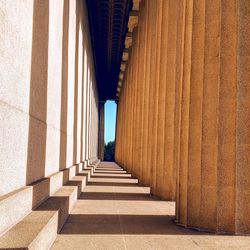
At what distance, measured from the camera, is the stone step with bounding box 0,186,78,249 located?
780 centimetres

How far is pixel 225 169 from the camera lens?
13492 millimetres

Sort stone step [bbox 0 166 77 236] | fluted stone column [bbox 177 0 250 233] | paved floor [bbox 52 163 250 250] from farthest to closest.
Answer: fluted stone column [bbox 177 0 250 233] < paved floor [bbox 52 163 250 250] < stone step [bbox 0 166 77 236]

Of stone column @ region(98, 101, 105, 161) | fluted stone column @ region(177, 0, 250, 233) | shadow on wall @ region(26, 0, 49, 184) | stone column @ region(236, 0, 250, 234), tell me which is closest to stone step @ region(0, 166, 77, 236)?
shadow on wall @ region(26, 0, 49, 184)

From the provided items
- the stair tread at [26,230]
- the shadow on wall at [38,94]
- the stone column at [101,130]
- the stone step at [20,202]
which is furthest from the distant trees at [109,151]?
the stair tread at [26,230]

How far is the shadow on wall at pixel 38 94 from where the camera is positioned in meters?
13.5

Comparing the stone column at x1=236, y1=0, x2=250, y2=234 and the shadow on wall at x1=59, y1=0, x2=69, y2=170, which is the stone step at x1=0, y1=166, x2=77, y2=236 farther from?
the shadow on wall at x1=59, y1=0, x2=69, y2=170

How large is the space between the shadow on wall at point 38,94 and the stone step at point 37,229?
1.24m

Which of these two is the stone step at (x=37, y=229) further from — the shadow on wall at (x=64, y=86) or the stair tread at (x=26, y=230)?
the shadow on wall at (x=64, y=86)

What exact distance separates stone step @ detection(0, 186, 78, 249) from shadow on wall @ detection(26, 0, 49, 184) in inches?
48.9

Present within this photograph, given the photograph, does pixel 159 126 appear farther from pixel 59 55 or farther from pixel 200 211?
pixel 200 211

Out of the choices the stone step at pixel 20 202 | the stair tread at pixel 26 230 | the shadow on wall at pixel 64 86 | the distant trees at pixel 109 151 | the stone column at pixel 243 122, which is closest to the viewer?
the stair tread at pixel 26 230

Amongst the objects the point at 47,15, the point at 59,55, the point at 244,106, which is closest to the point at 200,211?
the point at 244,106

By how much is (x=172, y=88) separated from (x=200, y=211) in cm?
1189

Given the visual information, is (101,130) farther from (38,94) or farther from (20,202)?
(20,202)
